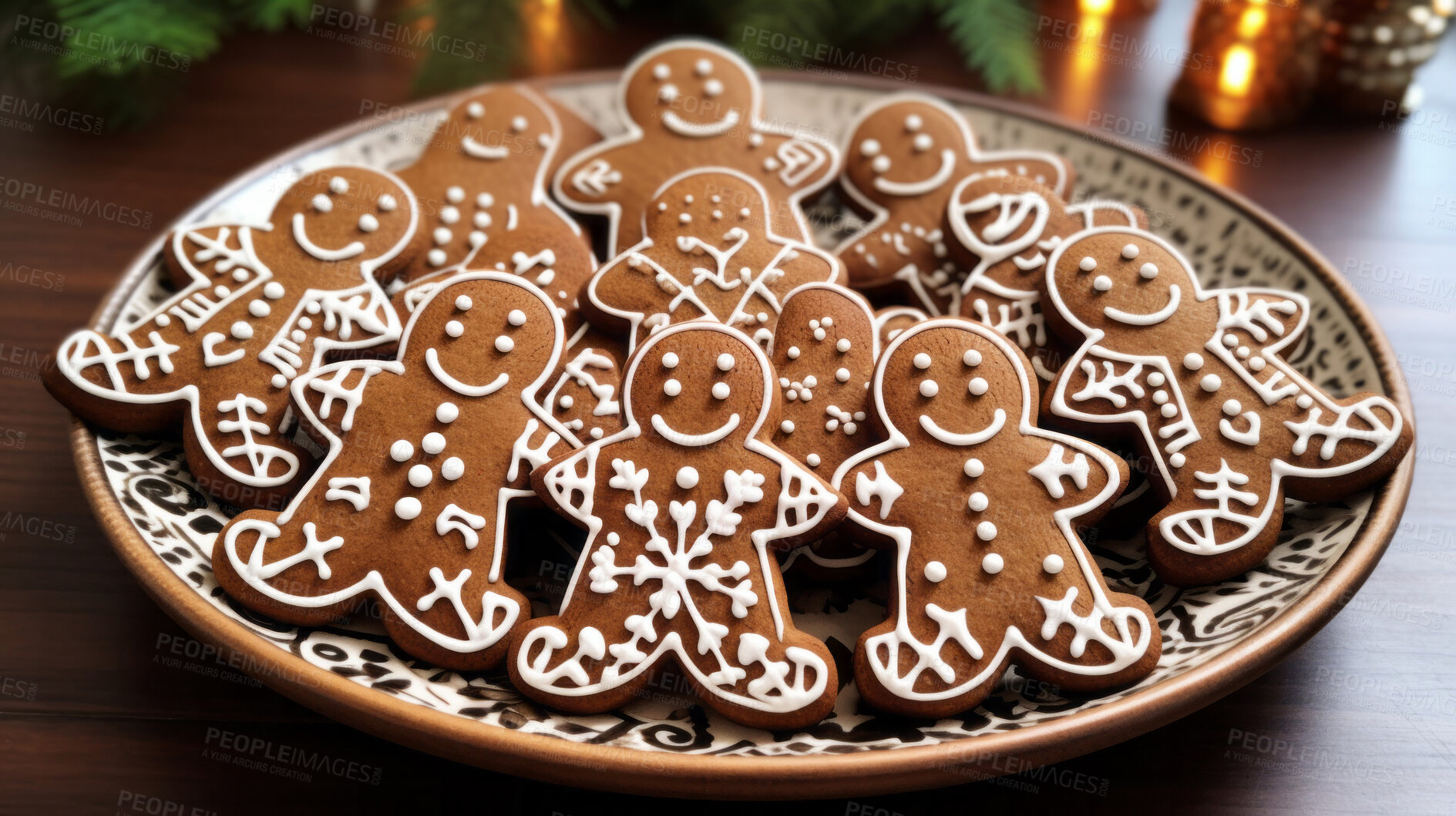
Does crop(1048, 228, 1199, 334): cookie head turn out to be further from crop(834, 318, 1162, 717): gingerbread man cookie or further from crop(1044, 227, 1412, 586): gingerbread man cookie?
crop(834, 318, 1162, 717): gingerbread man cookie

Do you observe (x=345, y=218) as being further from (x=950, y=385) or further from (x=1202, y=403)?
(x=1202, y=403)

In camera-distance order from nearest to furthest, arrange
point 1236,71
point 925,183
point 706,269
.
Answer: point 706,269
point 925,183
point 1236,71

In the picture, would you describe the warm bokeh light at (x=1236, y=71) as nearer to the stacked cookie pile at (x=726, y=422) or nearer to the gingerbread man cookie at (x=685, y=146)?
the stacked cookie pile at (x=726, y=422)

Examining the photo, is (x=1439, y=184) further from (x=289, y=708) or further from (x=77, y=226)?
(x=77, y=226)

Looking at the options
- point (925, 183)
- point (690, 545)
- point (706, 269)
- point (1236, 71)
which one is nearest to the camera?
point (690, 545)

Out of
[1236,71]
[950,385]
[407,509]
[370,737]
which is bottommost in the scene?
[370,737]

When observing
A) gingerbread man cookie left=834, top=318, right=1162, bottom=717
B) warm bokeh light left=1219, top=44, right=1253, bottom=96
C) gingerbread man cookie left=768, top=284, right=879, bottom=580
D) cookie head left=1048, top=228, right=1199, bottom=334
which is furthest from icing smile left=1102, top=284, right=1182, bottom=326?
warm bokeh light left=1219, top=44, right=1253, bottom=96

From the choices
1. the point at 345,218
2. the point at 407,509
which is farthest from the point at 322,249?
the point at 407,509
